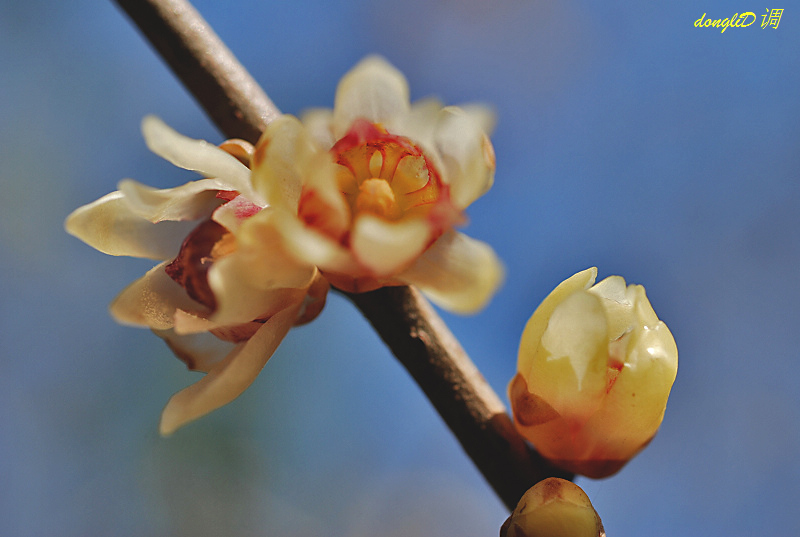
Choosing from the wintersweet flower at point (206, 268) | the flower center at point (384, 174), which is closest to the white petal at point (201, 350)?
the wintersweet flower at point (206, 268)

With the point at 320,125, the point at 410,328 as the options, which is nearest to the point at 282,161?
the point at 320,125

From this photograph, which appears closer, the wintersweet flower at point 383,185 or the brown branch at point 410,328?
the wintersweet flower at point 383,185

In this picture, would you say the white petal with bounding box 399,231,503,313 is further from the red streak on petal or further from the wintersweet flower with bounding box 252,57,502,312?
the red streak on petal

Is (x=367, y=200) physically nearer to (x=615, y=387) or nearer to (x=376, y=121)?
(x=376, y=121)

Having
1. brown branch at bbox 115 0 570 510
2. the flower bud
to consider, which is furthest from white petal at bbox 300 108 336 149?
the flower bud

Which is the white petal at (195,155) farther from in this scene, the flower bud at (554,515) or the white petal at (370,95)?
the flower bud at (554,515)

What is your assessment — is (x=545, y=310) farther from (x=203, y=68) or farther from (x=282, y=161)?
(x=203, y=68)
